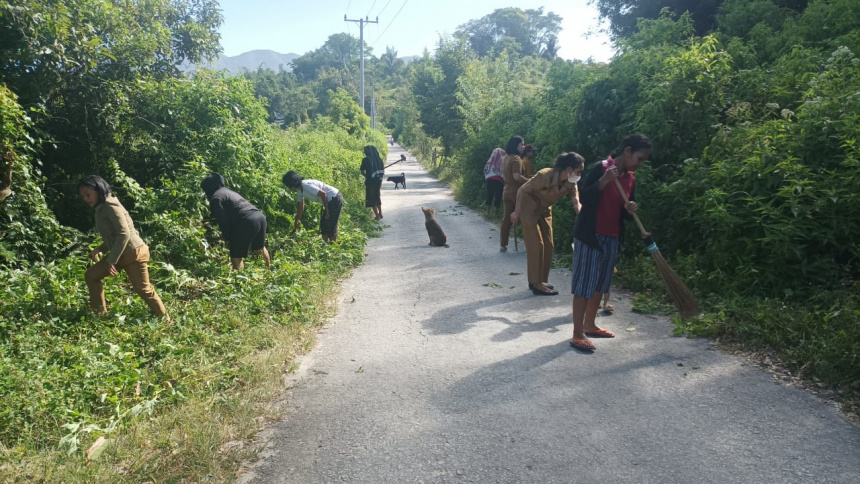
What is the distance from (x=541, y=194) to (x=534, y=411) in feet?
12.4

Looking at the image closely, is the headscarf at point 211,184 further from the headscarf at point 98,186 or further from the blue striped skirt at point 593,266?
Result: the blue striped skirt at point 593,266

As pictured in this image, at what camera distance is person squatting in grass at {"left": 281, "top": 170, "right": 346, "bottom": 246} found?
9.38 metres

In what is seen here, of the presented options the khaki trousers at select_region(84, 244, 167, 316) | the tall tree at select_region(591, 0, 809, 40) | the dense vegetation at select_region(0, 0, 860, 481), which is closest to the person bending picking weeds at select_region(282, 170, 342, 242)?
the dense vegetation at select_region(0, 0, 860, 481)

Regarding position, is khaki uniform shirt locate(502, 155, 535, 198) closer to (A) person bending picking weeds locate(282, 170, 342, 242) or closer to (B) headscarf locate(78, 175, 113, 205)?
(A) person bending picking weeds locate(282, 170, 342, 242)

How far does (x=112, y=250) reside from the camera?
223 inches

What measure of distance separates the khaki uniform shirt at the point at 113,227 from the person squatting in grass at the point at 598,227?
446cm

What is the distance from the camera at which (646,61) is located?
9.50 meters

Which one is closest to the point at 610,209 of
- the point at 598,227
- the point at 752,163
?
the point at 598,227

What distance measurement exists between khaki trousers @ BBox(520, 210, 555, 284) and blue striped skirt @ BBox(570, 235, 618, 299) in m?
1.76

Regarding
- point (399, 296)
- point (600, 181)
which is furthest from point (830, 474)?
point (399, 296)

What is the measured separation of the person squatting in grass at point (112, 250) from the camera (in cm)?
565

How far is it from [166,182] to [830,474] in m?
8.87

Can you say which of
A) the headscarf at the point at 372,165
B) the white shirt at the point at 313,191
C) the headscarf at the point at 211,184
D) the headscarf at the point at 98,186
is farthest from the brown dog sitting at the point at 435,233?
the headscarf at the point at 98,186

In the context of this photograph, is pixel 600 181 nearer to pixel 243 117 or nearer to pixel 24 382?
pixel 24 382
